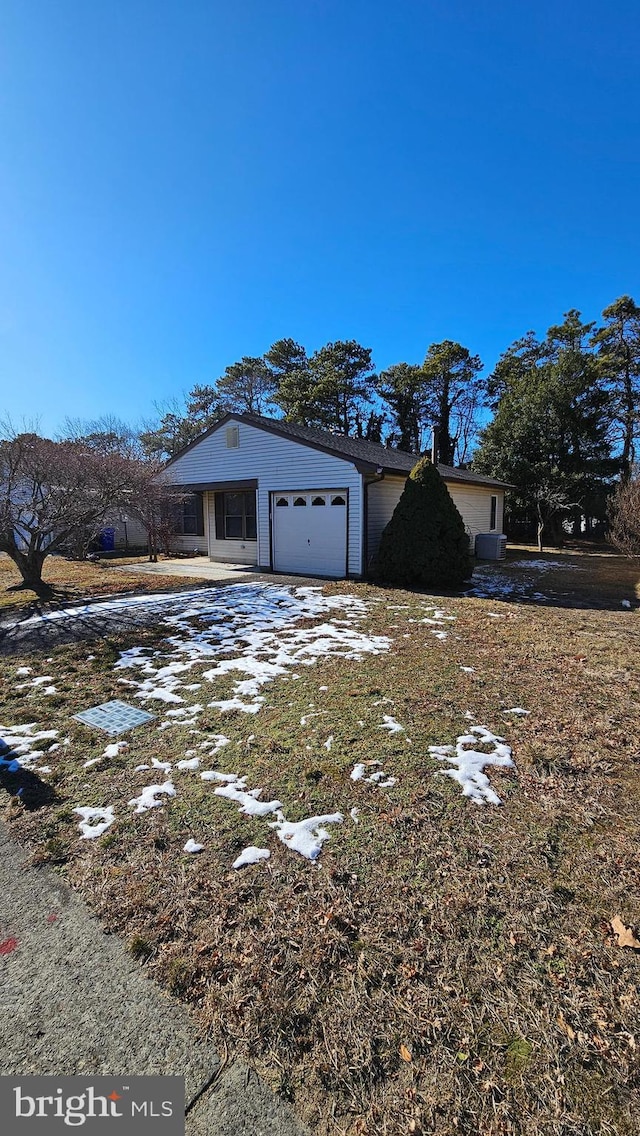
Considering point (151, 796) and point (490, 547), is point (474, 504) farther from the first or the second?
point (151, 796)

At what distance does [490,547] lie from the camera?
50.3 feet

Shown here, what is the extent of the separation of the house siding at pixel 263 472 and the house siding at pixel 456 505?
0.50 meters

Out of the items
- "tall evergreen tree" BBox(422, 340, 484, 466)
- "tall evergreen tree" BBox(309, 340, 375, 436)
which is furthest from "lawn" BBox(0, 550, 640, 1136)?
"tall evergreen tree" BBox(422, 340, 484, 466)

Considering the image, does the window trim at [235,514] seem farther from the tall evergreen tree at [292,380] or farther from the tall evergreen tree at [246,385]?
the tall evergreen tree at [246,385]

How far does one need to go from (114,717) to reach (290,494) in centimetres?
896

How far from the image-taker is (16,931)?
6.15ft

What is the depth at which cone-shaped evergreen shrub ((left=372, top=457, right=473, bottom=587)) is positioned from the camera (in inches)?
383

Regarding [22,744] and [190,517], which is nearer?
[22,744]

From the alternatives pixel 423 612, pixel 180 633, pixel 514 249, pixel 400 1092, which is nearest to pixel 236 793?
pixel 400 1092

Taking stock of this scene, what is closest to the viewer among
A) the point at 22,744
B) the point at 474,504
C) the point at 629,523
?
the point at 22,744

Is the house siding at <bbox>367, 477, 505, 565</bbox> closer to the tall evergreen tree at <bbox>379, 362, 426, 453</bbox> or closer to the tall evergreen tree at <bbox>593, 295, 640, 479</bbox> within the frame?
the tall evergreen tree at <bbox>593, 295, 640, 479</bbox>

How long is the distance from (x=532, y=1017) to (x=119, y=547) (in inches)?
843

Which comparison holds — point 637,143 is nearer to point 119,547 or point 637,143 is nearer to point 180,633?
point 180,633

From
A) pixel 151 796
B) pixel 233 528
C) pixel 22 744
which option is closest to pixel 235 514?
pixel 233 528
